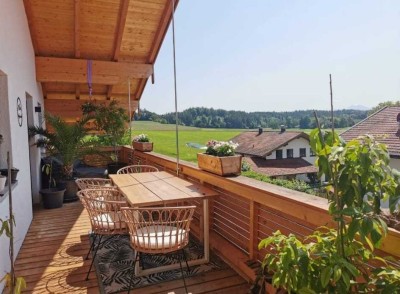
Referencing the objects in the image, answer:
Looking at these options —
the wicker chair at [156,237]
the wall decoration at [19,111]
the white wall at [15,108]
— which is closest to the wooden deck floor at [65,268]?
the white wall at [15,108]

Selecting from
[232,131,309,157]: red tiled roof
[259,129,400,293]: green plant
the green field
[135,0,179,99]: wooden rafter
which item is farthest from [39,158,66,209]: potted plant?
[232,131,309,157]: red tiled roof

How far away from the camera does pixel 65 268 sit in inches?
117

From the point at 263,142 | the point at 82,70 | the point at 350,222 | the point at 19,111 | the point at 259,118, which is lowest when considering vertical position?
the point at 263,142

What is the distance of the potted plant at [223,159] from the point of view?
2.94m

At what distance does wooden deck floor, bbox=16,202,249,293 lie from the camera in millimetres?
2576

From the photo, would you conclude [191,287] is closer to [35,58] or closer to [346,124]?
[346,124]

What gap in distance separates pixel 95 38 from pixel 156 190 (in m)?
4.87

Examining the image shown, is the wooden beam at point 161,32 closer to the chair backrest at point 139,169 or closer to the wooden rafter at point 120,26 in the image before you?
the wooden rafter at point 120,26

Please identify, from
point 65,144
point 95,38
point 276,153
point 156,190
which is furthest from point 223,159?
point 276,153

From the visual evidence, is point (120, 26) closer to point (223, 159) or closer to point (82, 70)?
point (82, 70)

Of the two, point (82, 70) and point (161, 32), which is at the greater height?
point (161, 32)

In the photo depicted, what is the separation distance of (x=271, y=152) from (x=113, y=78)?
14613 mm

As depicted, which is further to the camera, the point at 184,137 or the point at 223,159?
the point at 184,137

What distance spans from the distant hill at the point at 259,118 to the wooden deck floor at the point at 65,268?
144cm
